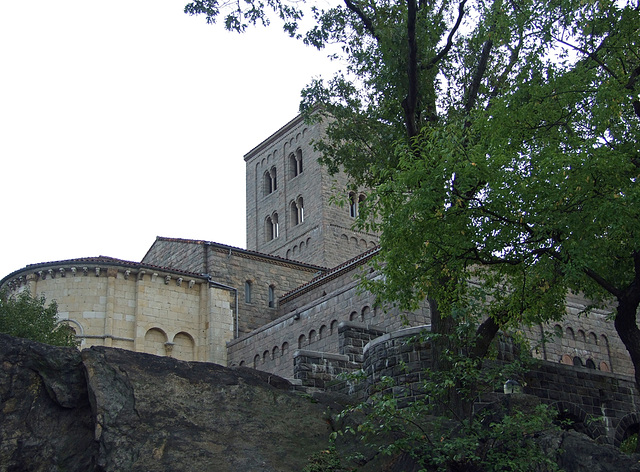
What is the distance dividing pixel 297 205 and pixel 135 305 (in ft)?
71.5

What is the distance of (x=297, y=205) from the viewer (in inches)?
2082

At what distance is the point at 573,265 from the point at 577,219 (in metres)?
0.73

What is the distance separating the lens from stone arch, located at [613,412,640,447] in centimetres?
1906

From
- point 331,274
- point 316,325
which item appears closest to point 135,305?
point 316,325

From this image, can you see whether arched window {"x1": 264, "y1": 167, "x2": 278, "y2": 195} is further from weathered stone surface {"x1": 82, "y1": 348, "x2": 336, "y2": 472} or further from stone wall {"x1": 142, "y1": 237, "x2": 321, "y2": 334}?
weathered stone surface {"x1": 82, "y1": 348, "x2": 336, "y2": 472}

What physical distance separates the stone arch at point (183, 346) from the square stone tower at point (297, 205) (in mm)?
15240

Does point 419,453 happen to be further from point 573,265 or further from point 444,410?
point 573,265

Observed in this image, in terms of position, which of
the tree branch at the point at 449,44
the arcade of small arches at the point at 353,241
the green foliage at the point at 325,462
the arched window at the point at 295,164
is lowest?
the green foliage at the point at 325,462

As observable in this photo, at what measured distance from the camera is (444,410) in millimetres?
12539

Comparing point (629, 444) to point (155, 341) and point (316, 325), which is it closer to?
point (316, 325)

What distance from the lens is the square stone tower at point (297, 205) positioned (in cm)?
4941

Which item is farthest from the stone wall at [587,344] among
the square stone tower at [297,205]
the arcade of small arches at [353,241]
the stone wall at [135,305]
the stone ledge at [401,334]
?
the arcade of small arches at [353,241]

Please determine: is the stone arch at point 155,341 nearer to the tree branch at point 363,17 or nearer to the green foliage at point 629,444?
the green foliage at point 629,444

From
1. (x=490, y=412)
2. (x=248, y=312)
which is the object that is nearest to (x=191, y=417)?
(x=490, y=412)
